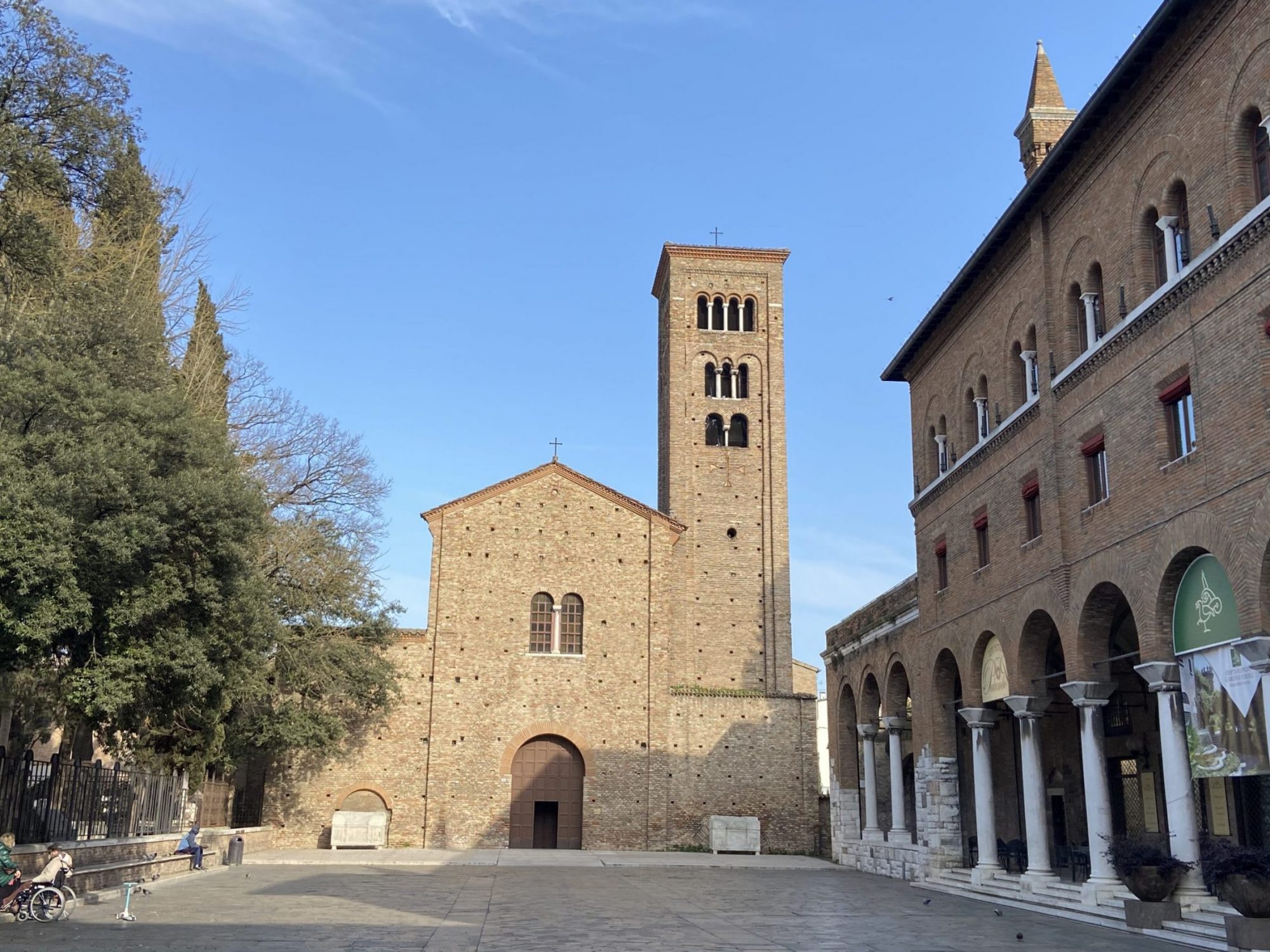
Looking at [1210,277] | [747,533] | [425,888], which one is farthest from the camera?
[747,533]

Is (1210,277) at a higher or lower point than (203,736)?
higher

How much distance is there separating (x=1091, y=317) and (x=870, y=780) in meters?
14.9

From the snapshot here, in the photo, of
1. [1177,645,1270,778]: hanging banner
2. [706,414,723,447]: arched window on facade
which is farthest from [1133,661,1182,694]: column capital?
[706,414,723,447]: arched window on facade

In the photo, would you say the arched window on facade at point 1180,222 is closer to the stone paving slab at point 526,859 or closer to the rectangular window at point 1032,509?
the rectangular window at point 1032,509

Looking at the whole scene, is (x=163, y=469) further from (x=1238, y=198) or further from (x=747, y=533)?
(x=747, y=533)

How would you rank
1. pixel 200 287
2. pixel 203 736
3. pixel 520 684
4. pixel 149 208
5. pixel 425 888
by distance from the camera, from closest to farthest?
1. pixel 149 208
2. pixel 425 888
3. pixel 200 287
4. pixel 203 736
5. pixel 520 684

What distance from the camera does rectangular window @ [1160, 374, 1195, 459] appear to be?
1424cm

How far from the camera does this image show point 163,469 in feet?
53.4

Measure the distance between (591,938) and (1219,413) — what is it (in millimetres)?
9655

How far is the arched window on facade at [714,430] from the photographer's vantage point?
136 feet

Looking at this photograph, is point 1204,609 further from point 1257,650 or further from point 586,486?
point 586,486

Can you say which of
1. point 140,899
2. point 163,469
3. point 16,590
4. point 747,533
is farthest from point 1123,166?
point 747,533

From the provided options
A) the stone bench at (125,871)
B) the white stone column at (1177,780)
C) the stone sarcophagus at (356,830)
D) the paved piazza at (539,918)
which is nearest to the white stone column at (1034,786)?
the paved piazza at (539,918)

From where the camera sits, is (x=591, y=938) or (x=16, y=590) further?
(x=16, y=590)
